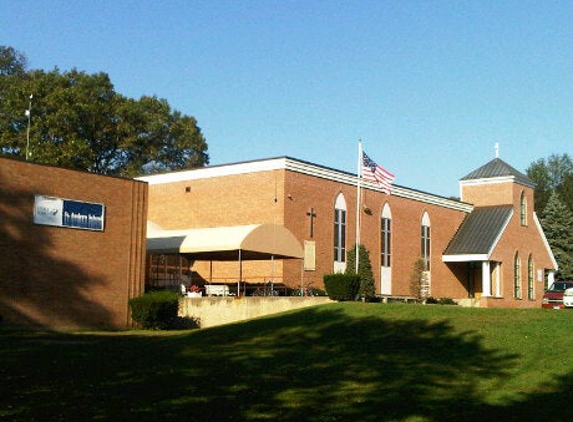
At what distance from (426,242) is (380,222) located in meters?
6.04


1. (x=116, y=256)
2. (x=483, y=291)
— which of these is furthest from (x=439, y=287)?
(x=116, y=256)

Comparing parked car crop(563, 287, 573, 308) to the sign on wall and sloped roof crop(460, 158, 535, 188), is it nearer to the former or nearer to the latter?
sloped roof crop(460, 158, 535, 188)

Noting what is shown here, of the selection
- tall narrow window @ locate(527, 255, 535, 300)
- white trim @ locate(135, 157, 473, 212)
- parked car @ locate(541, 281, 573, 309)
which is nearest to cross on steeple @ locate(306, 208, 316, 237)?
white trim @ locate(135, 157, 473, 212)

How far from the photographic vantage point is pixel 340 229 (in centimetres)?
4272

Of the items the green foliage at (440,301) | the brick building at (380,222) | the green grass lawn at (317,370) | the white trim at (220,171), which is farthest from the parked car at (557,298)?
the green grass lawn at (317,370)

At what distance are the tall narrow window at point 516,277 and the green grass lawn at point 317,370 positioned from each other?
94.5 feet

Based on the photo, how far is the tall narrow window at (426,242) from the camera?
1982 inches

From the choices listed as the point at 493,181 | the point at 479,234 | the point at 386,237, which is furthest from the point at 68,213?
the point at 493,181

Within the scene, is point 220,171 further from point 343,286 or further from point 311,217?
point 343,286

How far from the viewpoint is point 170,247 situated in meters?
36.7

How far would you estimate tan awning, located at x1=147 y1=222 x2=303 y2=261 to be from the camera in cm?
3388

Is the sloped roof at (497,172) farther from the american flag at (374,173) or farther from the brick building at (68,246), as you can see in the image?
the brick building at (68,246)

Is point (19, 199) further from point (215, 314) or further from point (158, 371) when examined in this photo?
point (158, 371)

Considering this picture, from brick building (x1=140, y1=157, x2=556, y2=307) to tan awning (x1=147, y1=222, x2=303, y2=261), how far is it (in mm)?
1749
